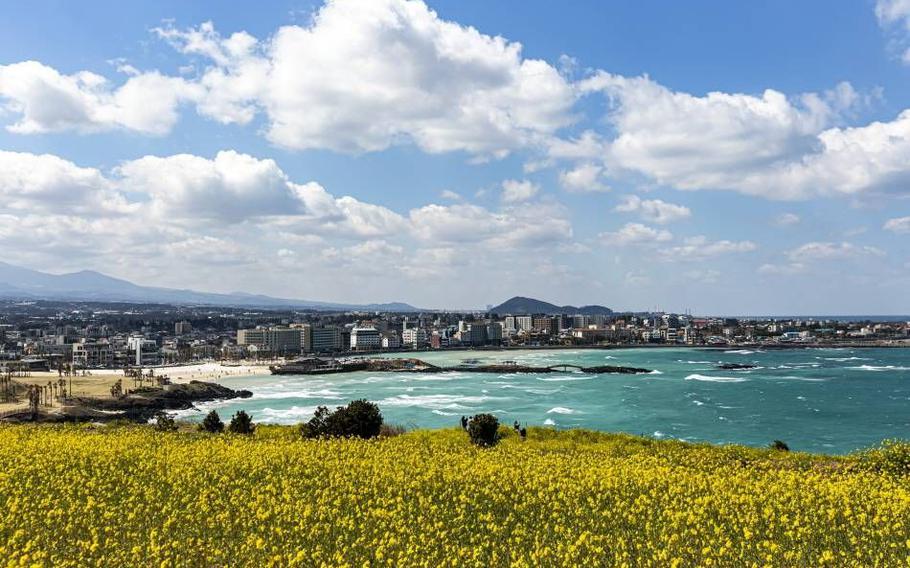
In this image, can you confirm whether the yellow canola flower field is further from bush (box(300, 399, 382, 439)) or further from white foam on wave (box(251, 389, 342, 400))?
white foam on wave (box(251, 389, 342, 400))

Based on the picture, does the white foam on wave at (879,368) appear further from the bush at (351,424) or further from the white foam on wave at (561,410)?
the bush at (351,424)

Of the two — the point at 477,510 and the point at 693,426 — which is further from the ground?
the point at 477,510

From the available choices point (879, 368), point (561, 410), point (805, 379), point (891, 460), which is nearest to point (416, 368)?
point (561, 410)

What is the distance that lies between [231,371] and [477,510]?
160 metres

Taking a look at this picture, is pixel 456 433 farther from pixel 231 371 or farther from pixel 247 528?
pixel 231 371

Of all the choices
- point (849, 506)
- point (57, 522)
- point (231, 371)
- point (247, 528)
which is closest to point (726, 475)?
point (849, 506)

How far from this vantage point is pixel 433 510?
1305cm

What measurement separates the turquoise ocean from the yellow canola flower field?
3809cm

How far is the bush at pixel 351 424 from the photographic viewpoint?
29266 millimetres

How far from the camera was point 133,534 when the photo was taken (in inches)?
482

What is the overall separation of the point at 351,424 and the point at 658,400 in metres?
71.4

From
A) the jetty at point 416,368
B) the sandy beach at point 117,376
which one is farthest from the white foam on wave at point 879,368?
the sandy beach at point 117,376

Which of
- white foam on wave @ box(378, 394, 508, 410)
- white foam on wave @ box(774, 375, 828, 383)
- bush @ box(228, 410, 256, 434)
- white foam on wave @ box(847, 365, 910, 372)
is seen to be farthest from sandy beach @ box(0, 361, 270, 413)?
white foam on wave @ box(847, 365, 910, 372)

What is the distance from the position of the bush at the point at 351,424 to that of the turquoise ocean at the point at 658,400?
30.7 m
